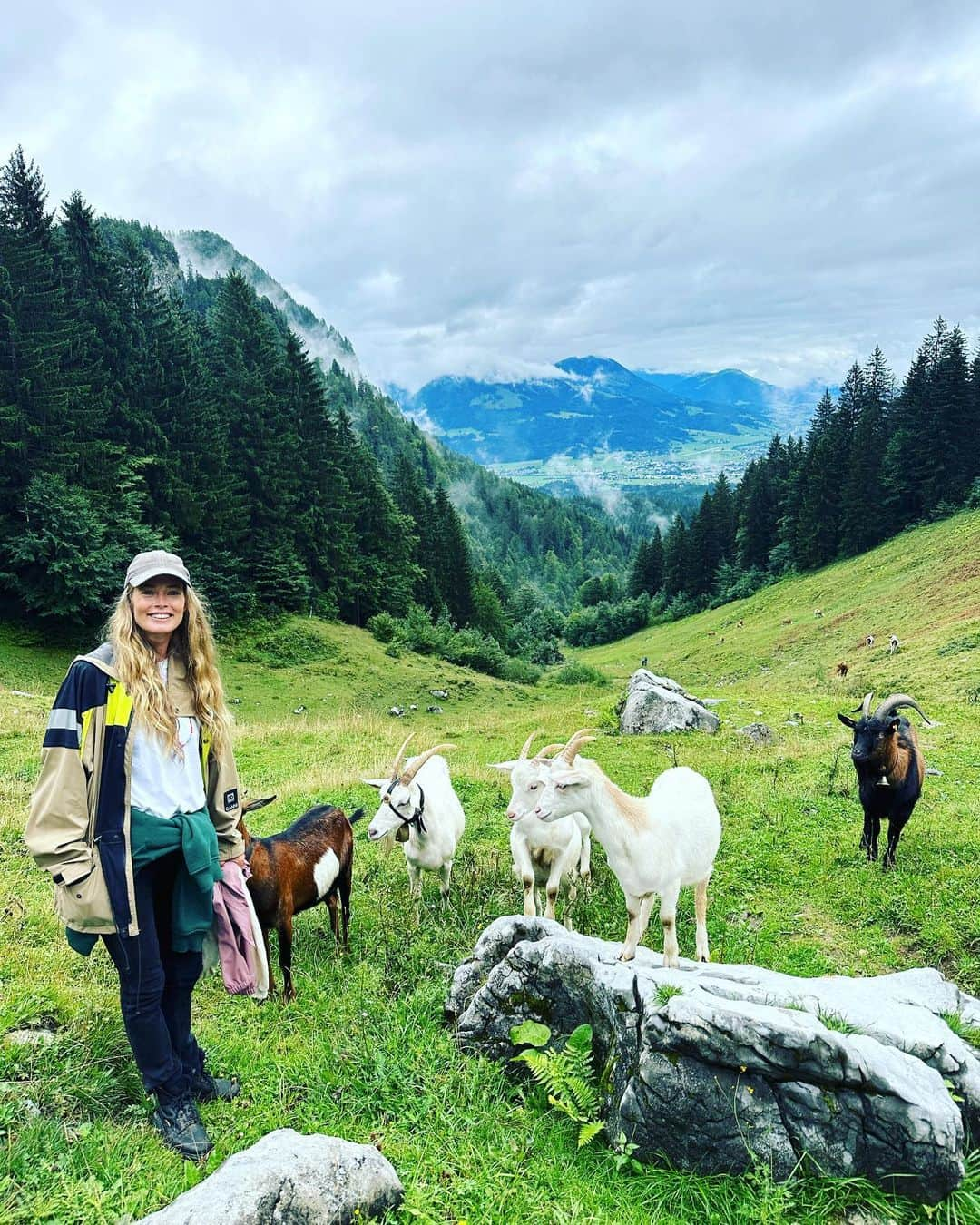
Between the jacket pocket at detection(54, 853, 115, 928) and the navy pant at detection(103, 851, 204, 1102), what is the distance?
173mm

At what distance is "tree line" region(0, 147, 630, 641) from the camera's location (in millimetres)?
29078

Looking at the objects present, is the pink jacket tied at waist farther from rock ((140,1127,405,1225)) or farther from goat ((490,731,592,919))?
goat ((490,731,592,919))

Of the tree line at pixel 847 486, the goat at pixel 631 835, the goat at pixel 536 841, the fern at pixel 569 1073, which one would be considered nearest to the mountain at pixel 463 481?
the tree line at pixel 847 486

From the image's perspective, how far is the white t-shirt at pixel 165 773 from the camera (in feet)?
12.3

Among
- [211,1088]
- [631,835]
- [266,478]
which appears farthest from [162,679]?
[266,478]

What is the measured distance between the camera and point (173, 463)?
36.0 m

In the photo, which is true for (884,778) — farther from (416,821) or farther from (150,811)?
(150,811)

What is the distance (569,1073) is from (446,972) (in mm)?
1984

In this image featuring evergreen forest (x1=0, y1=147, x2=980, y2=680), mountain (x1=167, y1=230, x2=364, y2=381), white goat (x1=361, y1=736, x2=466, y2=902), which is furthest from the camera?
mountain (x1=167, y1=230, x2=364, y2=381)

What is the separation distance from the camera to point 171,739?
3861 millimetres

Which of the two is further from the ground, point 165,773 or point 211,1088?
point 165,773

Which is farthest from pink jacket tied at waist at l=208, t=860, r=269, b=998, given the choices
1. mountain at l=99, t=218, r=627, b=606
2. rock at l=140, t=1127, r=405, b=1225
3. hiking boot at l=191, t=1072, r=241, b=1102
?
mountain at l=99, t=218, r=627, b=606

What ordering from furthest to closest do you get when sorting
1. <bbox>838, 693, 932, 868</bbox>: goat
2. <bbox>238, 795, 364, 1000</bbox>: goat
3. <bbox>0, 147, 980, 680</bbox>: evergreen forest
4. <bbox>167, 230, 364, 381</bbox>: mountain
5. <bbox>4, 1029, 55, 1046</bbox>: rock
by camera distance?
1. <bbox>167, 230, 364, 381</bbox>: mountain
2. <bbox>0, 147, 980, 680</bbox>: evergreen forest
3. <bbox>838, 693, 932, 868</bbox>: goat
4. <bbox>238, 795, 364, 1000</bbox>: goat
5. <bbox>4, 1029, 55, 1046</bbox>: rock

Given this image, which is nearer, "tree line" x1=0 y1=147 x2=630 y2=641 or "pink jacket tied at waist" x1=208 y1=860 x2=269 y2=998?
"pink jacket tied at waist" x1=208 y1=860 x2=269 y2=998
